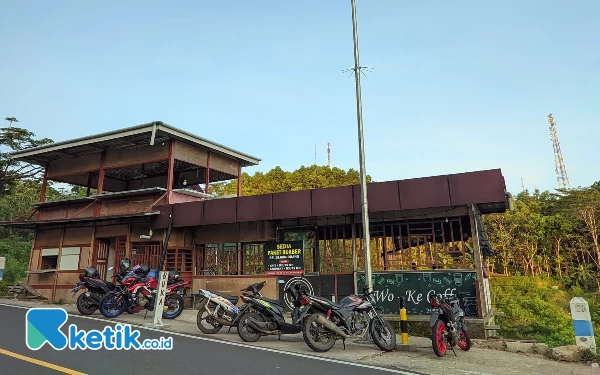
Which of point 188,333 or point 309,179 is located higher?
point 309,179

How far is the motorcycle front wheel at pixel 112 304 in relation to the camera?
1107 cm

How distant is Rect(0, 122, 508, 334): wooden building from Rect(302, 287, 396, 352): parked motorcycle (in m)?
3.02

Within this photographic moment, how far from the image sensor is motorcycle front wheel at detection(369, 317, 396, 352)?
25.3 ft

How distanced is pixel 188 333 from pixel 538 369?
22.9 feet

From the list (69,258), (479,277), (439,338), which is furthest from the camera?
(69,258)

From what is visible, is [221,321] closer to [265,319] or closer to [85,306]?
[265,319]

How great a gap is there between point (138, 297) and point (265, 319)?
15.6 ft

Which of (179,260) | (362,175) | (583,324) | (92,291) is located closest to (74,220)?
(179,260)

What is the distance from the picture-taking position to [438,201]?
10227 millimetres

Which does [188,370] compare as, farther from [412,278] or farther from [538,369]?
[412,278]

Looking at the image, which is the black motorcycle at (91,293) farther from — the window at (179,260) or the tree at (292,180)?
the tree at (292,180)

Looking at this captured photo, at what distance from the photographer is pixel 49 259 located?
17.8 metres

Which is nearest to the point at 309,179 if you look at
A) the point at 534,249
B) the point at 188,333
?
the point at 534,249

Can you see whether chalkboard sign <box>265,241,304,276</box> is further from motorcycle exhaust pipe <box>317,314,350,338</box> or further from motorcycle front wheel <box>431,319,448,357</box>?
motorcycle front wheel <box>431,319,448,357</box>
